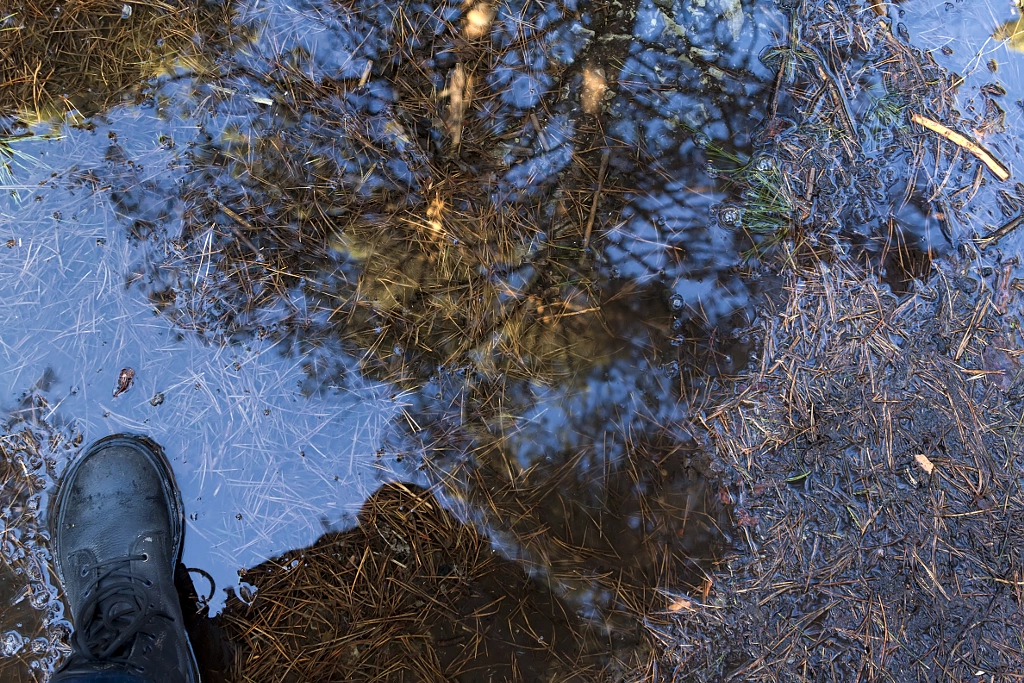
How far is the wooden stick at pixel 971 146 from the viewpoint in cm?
235

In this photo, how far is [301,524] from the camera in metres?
2.25

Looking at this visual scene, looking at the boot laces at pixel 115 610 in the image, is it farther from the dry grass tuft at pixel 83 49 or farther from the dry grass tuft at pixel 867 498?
the dry grass tuft at pixel 867 498

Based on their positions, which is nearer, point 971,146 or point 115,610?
point 115,610

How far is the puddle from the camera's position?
225 cm

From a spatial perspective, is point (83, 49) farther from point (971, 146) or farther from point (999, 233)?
point (999, 233)

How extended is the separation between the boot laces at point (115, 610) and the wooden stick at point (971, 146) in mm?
3701

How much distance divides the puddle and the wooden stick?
2.4 inches

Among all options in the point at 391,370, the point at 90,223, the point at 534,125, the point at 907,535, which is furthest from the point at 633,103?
the point at 90,223

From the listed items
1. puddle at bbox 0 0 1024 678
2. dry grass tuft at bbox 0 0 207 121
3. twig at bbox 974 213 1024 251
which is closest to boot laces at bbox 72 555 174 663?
puddle at bbox 0 0 1024 678

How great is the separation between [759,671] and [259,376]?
2354 millimetres

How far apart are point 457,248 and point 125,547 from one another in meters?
1.81

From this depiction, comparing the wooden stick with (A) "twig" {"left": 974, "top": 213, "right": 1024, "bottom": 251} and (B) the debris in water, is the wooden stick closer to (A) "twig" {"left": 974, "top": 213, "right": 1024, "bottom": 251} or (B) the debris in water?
(A) "twig" {"left": 974, "top": 213, "right": 1024, "bottom": 251}

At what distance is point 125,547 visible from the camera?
7.38ft

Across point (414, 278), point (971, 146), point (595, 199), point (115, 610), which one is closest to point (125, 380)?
point (115, 610)
